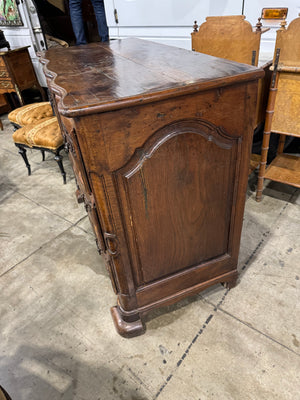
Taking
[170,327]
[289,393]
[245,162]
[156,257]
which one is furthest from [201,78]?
[289,393]

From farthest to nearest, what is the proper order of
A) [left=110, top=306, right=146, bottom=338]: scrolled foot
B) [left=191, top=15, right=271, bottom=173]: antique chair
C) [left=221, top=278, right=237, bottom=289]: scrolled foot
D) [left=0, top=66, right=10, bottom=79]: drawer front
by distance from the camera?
1. [left=0, top=66, right=10, bottom=79]: drawer front
2. [left=191, top=15, right=271, bottom=173]: antique chair
3. [left=221, top=278, right=237, bottom=289]: scrolled foot
4. [left=110, top=306, right=146, bottom=338]: scrolled foot

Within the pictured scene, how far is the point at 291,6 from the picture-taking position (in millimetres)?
2059

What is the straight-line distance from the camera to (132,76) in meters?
1.03

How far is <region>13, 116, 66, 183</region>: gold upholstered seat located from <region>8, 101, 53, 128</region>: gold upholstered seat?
0.13 m

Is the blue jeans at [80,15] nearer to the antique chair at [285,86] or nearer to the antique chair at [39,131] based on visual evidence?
the antique chair at [39,131]

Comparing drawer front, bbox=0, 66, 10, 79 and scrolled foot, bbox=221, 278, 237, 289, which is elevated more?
drawer front, bbox=0, 66, 10, 79

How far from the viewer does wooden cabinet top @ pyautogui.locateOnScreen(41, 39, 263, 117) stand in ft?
2.70

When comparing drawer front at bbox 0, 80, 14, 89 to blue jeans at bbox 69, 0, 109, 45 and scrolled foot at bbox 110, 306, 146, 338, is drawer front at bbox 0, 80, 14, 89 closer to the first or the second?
blue jeans at bbox 69, 0, 109, 45

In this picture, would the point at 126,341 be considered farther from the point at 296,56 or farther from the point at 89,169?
the point at 296,56

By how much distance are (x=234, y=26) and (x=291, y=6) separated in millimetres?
484

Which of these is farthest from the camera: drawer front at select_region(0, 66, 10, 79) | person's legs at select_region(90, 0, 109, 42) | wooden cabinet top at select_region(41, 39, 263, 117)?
drawer front at select_region(0, 66, 10, 79)

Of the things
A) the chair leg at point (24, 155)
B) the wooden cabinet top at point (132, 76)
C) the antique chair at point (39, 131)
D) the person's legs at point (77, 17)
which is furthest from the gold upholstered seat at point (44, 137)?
the person's legs at point (77, 17)

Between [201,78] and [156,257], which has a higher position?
[201,78]

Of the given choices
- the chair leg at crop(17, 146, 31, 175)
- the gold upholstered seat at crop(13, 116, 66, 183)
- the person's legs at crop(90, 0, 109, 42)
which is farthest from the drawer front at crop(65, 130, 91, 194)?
the person's legs at crop(90, 0, 109, 42)
